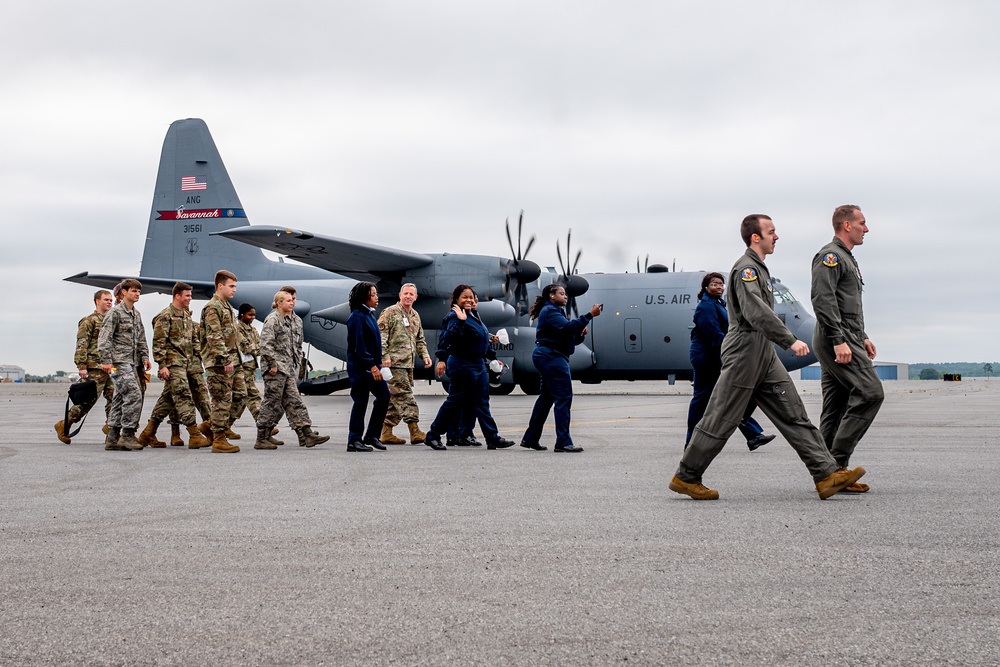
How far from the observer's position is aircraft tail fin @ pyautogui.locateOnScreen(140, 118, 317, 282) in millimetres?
27766

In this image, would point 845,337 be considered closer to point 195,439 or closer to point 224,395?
point 224,395

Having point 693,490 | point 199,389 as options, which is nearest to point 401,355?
point 199,389

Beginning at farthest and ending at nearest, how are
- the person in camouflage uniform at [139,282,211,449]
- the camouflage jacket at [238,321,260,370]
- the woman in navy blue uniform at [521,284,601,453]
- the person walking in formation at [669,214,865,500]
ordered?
the camouflage jacket at [238,321,260,370] < the person in camouflage uniform at [139,282,211,449] < the woman in navy blue uniform at [521,284,601,453] < the person walking in formation at [669,214,865,500]

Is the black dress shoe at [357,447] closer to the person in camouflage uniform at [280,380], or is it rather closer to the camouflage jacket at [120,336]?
the person in camouflage uniform at [280,380]

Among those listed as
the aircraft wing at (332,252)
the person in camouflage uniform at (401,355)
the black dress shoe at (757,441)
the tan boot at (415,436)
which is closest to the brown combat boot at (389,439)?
the person in camouflage uniform at (401,355)

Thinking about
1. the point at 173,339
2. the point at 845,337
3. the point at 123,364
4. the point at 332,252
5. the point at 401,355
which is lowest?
the point at 123,364

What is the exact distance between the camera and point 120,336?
412 inches

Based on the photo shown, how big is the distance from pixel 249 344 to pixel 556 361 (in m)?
4.52

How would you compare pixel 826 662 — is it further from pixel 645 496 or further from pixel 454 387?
pixel 454 387

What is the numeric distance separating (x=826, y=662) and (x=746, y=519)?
101 inches

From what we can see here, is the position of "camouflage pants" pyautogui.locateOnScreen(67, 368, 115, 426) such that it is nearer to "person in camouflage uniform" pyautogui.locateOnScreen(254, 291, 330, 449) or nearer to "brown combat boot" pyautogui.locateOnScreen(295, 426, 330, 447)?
"person in camouflage uniform" pyautogui.locateOnScreen(254, 291, 330, 449)

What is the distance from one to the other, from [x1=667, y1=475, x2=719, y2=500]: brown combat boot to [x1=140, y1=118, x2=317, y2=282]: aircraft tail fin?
23048 millimetres

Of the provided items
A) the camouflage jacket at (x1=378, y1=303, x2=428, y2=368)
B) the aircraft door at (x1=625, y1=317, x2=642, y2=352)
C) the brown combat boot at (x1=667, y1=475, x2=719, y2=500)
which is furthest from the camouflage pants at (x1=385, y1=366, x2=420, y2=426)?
the aircraft door at (x1=625, y1=317, x2=642, y2=352)

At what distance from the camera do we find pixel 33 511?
584 centimetres
